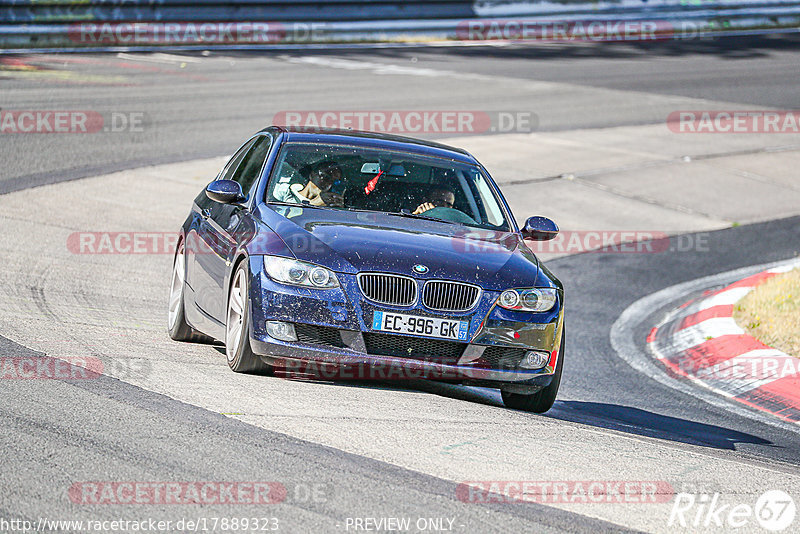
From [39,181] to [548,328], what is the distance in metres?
8.60

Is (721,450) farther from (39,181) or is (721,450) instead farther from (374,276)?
(39,181)

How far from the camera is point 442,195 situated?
800cm

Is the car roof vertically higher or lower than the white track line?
higher

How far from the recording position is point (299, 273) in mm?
6617

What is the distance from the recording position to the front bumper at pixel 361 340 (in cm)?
655

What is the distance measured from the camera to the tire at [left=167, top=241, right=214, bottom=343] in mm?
8180

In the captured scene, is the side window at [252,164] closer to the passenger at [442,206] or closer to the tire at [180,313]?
the tire at [180,313]

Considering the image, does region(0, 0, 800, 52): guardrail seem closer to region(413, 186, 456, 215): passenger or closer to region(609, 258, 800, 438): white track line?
region(609, 258, 800, 438): white track line

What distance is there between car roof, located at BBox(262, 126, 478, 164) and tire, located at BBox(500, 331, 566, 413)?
177 cm

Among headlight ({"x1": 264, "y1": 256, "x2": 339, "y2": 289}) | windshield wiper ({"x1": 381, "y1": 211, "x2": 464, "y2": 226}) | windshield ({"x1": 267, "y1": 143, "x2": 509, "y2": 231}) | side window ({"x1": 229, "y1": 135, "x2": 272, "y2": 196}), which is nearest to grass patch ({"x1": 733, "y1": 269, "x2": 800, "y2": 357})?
windshield ({"x1": 267, "y1": 143, "x2": 509, "y2": 231})

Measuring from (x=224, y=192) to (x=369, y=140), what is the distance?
1196 mm

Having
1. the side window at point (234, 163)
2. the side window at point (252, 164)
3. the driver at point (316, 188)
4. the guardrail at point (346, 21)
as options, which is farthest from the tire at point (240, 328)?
the guardrail at point (346, 21)

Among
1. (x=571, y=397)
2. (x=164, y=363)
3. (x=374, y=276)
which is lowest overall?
(x=571, y=397)

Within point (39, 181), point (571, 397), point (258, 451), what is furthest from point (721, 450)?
point (39, 181)
